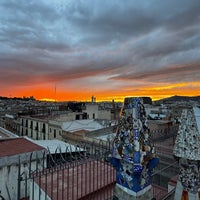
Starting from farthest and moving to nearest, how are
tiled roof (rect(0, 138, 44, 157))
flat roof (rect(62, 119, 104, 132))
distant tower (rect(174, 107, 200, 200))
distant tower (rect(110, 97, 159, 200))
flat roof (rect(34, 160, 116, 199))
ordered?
flat roof (rect(62, 119, 104, 132)), tiled roof (rect(0, 138, 44, 157)), flat roof (rect(34, 160, 116, 199)), distant tower (rect(174, 107, 200, 200)), distant tower (rect(110, 97, 159, 200))

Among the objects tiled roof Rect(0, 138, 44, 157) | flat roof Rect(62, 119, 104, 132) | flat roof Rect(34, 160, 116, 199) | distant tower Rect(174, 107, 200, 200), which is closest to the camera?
distant tower Rect(174, 107, 200, 200)

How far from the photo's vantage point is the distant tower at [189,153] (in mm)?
2469

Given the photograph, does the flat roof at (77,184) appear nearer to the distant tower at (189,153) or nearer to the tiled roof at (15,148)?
the distant tower at (189,153)

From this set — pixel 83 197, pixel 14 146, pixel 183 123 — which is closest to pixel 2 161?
pixel 14 146

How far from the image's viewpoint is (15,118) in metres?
32.5

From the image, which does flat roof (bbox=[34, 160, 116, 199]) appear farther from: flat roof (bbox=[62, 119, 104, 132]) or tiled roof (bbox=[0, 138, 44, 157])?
flat roof (bbox=[62, 119, 104, 132])

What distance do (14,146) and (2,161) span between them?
4.65ft

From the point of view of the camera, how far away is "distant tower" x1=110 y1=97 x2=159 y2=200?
6.89 ft

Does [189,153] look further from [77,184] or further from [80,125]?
[80,125]

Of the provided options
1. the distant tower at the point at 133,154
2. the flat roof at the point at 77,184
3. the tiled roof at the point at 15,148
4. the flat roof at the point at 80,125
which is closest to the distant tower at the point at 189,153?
the distant tower at the point at 133,154

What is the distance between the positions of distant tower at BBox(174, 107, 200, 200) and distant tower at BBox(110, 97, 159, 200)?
492mm

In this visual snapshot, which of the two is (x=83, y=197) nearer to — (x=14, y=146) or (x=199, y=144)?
(x=199, y=144)

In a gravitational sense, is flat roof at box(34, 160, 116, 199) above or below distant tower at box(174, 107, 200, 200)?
below

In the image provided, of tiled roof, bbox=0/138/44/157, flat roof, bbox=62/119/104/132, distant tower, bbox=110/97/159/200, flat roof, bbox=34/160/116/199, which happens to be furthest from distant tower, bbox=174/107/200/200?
flat roof, bbox=62/119/104/132
